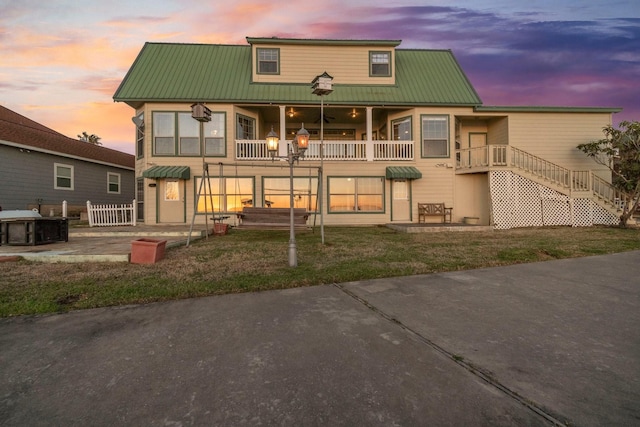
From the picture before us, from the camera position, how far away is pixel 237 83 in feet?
50.6

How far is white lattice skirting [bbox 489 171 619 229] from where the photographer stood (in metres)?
14.1

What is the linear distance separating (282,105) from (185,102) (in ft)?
15.4

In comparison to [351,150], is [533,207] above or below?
below

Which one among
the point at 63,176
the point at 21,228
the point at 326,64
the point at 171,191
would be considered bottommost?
the point at 21,228

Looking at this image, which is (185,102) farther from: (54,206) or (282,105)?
(54,206)

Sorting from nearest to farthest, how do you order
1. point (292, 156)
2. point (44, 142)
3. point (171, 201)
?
1. point (292, 156)
2. point (171, 201)
3. point (44, 142)

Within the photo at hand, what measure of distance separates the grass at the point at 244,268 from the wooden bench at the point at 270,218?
648mm

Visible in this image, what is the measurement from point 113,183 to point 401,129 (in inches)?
813

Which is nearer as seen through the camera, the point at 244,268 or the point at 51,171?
the point at 244,268

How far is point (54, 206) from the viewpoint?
17.5 m

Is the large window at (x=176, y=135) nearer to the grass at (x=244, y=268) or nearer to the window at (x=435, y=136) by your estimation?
the grass at (x=244, y=268)

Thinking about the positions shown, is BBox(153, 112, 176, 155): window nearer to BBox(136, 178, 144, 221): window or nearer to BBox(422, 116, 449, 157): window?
BBox(136, 178, 144, 221): window

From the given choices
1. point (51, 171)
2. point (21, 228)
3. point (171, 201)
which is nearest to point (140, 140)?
point (171, 201)

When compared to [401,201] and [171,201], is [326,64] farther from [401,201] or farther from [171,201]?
[171,201]
